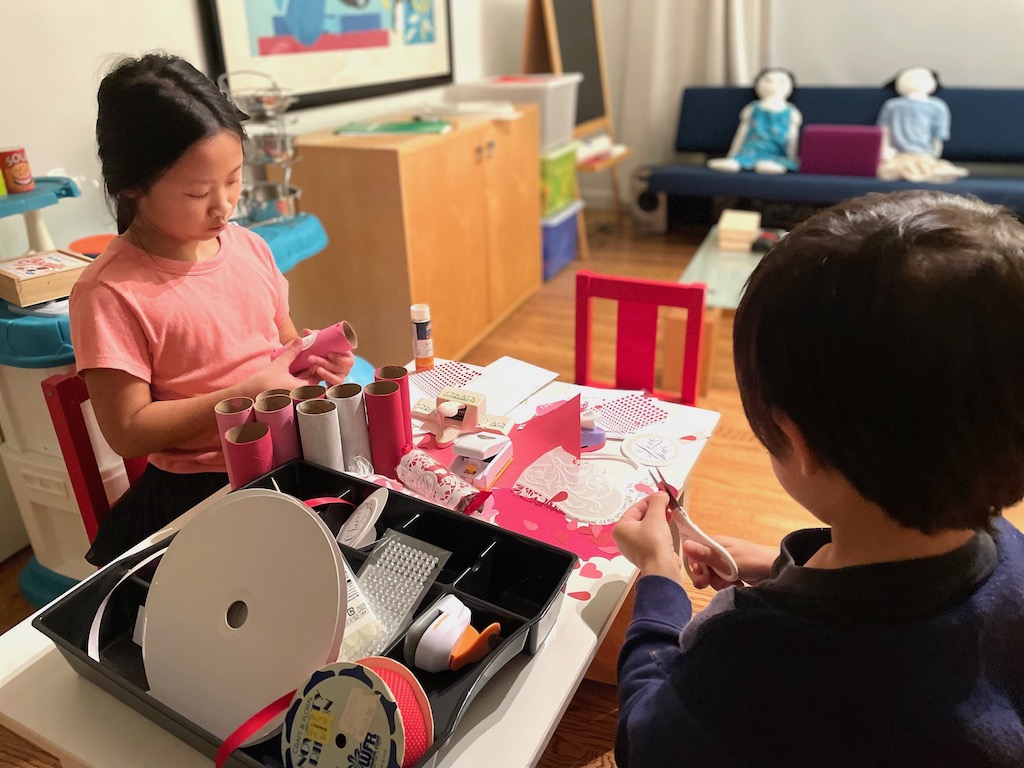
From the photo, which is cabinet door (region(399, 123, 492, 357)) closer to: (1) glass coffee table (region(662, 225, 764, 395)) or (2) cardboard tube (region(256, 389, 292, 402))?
(1) glass coffee table (region(662, 225, 764, 395))

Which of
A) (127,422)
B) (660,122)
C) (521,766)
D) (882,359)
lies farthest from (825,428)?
(660,122)

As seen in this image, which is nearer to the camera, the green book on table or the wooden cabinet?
the wooden cabinet

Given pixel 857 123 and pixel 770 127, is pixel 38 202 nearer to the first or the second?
pixel 770 127

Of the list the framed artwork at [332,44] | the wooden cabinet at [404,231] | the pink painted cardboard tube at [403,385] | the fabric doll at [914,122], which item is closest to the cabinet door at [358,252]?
the wooden cabinet at [404,231]

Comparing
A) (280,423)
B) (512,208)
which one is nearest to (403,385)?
(280,423)

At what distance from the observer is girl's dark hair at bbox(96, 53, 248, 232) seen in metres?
1.10

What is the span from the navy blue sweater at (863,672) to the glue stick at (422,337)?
0.89m

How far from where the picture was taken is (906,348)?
52 cm

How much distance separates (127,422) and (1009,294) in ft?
3.66

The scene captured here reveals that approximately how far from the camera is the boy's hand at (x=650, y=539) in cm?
84

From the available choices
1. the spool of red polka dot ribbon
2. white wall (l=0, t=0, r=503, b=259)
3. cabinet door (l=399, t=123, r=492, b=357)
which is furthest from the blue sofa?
the spool of red polka dot ribbon

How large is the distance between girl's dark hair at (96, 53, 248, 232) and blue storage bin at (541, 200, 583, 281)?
104 inches

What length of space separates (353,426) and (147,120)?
526mm

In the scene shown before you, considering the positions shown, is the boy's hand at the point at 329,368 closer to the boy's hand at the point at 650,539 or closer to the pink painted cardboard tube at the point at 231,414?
the pink painted cardboard tube at the point at 231,414
